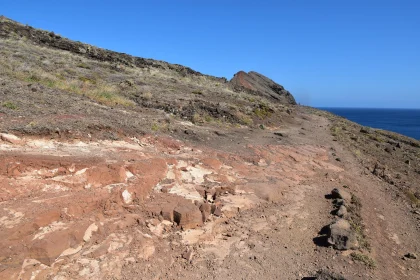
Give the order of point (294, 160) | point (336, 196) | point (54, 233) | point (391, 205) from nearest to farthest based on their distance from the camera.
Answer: point (54, 233) < point (336, 196) < point (391, 205) < point (294, 160)

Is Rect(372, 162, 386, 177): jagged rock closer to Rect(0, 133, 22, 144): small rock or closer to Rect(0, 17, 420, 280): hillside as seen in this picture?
Rect(0, 17, 420, 280): hillside

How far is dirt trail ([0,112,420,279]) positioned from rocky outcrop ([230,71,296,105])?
115 feet

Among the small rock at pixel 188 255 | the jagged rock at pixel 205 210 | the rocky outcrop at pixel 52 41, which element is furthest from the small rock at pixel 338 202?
the rocky outcrop at pixel 52 41

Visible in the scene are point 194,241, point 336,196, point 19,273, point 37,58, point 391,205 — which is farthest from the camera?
point 37,58

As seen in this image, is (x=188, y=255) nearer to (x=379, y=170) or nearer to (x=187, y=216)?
(x=187, y=216)

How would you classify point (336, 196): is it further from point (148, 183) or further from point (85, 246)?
point (85, 246)

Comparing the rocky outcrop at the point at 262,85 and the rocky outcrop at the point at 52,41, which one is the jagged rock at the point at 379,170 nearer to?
the rocky outcrop at the point at 52,41

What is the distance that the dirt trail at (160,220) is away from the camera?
16.8 ft

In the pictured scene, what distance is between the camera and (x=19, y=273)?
450 cm

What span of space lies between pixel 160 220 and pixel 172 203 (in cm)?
52

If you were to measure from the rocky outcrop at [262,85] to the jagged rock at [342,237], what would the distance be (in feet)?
120

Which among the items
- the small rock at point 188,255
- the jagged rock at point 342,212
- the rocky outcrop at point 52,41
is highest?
the rocky outcrop at point 52,41

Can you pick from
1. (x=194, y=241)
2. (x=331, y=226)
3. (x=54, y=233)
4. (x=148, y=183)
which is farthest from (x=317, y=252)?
(x=54, y=233)

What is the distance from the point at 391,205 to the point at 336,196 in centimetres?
254
